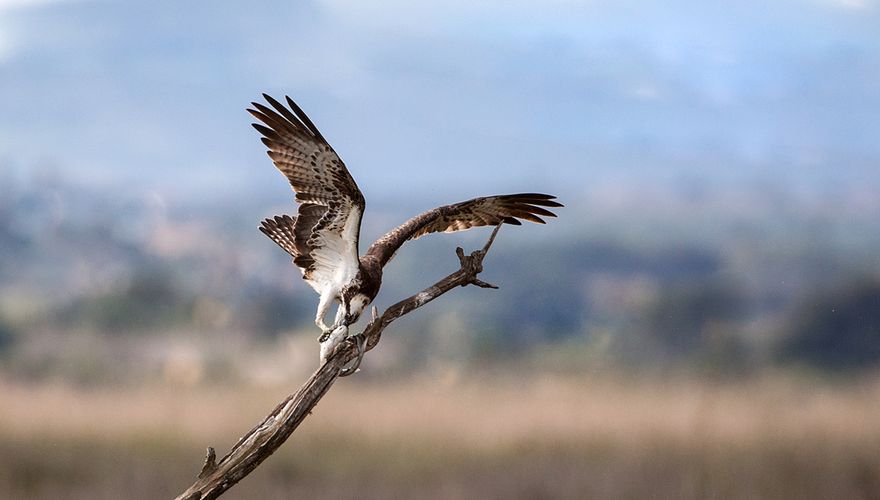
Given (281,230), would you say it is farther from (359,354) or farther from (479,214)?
(479,214)

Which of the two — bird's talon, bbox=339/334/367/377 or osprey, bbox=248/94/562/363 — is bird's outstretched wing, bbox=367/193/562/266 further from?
bird's talon, bbox=339/334/367/377

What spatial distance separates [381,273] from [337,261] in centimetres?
33

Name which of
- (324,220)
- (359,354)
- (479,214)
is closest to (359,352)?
(359,354)

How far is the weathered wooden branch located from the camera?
22.3 ft

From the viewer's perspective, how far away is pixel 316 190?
21.3 ft

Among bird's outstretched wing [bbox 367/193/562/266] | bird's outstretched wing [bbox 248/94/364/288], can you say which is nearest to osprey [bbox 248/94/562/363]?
bird's outstretched wing [bbox 248/94/364/288]

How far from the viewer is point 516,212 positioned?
7.59 meters

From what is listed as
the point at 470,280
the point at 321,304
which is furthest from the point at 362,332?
the point at 470,280

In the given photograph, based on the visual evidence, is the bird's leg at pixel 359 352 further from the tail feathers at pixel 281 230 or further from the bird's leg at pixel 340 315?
the tail feathers at pixel 281 230

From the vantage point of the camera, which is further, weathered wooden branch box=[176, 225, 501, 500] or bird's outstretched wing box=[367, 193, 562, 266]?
bird's outstretched wing box=[367, 193, 562, 266]

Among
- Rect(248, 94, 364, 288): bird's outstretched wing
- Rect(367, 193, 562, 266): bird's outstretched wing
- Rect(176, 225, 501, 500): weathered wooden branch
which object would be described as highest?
Rect(248, 94, 364, 288): bird's outstretched wing

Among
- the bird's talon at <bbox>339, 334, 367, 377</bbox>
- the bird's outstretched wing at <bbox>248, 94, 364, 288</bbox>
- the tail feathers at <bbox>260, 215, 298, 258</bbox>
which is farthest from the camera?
the tail feathers at <bbox>260, 215, 298, 258</bbox>

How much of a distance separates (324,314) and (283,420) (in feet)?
2.41

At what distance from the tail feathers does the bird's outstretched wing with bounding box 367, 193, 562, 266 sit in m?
0.63
